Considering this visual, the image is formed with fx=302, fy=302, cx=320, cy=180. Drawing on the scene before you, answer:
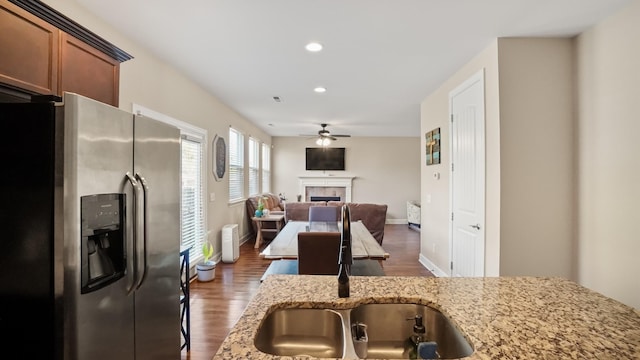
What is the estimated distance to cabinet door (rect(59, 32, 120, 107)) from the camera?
4.92 feet

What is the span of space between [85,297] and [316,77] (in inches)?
123

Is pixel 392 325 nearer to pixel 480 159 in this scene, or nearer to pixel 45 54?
pixel 45 54

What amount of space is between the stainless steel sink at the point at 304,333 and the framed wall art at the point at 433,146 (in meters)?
3.43

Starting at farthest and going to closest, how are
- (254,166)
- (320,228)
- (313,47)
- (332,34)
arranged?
(254,166)
(320,228)
(313,47)
(332,34)

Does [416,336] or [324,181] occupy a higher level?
[324,181]

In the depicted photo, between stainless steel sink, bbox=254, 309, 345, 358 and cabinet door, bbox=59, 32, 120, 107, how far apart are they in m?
1.51

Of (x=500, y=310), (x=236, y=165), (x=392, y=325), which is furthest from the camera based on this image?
(x=236, y=165)

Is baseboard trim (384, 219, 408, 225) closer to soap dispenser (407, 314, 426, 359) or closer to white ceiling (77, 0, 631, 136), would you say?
Answer: white ceiling (77, 0, 631, 136)

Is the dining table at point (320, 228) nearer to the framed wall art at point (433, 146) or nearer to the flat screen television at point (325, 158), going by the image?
the framed wall art at point (433, 146)

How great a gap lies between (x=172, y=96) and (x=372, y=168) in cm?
650

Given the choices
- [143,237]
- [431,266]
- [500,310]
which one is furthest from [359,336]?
[431,266]

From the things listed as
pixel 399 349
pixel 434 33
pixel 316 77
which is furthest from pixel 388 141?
pixel 399 349

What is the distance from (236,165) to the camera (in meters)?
5.80

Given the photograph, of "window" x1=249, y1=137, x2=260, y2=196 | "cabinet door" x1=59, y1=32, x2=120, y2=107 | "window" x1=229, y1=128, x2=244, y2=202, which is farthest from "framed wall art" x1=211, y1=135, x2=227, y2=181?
"cabinet door" x1=59, y1=32, x2=120, y2=107
